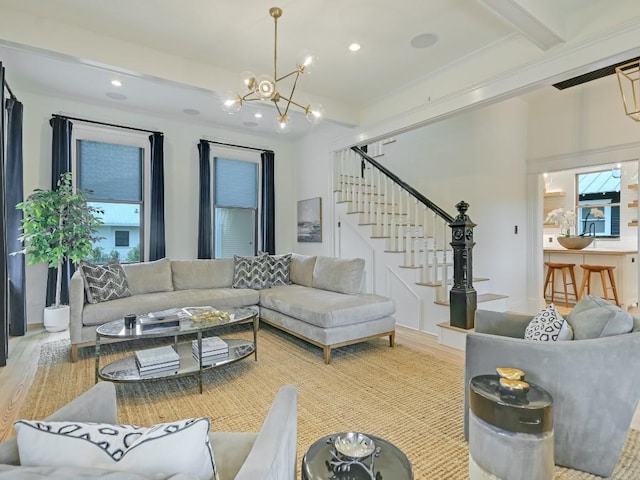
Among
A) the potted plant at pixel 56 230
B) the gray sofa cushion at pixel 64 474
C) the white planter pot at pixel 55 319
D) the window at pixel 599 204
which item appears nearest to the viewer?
the gray sofa cushion at pixel 64 474

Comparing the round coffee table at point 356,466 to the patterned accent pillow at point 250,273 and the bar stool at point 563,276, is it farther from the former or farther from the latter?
the bar stool at point 563,276

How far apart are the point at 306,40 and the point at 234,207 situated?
358 cm

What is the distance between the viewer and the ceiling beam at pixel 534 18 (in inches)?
100

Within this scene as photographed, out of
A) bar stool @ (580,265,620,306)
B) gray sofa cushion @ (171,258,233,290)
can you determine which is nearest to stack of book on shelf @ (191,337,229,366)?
gray sofa cushion @ (171,258,233,290)

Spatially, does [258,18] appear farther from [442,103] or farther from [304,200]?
[304,200]

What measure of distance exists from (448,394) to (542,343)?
1.11m

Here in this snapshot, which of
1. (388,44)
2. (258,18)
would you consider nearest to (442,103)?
(388,44)

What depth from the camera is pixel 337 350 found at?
146 inches

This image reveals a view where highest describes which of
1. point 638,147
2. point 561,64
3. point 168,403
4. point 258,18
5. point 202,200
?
point 258,18

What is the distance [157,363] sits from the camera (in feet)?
8.69

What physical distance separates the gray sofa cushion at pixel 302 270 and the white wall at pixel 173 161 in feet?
6.25

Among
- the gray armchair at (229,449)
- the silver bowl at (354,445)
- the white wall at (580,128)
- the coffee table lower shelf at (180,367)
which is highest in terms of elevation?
the white wall at (580,128)

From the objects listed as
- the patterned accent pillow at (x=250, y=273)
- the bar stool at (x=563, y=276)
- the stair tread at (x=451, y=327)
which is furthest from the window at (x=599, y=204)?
the patterned accent pillow at (x=250, y=273)

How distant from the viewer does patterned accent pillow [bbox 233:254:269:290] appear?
483 cm
